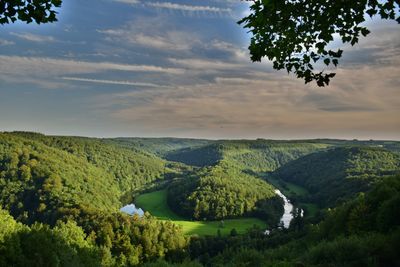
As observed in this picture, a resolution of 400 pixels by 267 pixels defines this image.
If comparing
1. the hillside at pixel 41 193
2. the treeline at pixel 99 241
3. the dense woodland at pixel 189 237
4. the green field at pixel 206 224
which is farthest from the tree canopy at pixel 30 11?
the green field at pixel 206 224

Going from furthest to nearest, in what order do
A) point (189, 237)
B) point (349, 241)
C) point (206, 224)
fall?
1. point (206, 224)
2. point (189, 237)
3. point (349, 241)

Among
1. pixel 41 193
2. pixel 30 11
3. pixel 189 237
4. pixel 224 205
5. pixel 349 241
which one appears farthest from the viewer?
pixel 224 205

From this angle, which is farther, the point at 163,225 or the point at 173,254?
the point at 163,225

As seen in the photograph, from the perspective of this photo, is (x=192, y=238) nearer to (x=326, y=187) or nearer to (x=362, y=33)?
(x=326, y=187)

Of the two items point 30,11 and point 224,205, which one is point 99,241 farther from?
point 30,11

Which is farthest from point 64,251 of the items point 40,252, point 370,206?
point 370,206

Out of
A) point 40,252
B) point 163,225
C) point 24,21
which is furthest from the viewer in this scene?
point 163,225

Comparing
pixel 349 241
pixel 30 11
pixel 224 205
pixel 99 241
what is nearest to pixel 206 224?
pixel 224 205

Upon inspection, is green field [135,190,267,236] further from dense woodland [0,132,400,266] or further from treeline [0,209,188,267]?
treeline [0,209,188,267]

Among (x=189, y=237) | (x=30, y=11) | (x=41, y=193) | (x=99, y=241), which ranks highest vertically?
(x=30, y=11)

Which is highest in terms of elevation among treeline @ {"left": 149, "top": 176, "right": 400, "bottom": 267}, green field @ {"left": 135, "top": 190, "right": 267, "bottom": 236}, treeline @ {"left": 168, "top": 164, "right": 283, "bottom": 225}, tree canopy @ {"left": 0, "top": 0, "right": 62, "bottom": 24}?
tree canopy @ {"left": 0, "top": 0, "right": 62, "bottom": 24}

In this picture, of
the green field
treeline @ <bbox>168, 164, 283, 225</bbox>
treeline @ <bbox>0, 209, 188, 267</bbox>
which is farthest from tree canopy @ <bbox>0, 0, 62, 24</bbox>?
treeline @ <bbox>168, 164, 283, 225</bbox>
